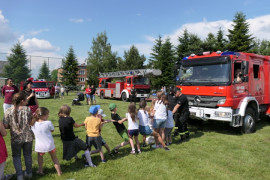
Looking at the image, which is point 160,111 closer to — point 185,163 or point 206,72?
point 185,163

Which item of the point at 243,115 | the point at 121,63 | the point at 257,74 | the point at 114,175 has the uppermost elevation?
the point at 121,63

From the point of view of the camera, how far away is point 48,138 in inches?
147

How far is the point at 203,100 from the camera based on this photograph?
7.13 m

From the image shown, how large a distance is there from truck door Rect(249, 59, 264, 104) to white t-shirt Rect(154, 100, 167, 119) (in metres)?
3.79

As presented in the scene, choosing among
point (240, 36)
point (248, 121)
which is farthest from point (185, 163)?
point (240, 36)

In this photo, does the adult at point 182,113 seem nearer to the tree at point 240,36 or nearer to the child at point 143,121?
the child at point 143,121

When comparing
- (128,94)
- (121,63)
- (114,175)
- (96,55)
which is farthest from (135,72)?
(96,55)

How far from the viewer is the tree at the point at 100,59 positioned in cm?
4516

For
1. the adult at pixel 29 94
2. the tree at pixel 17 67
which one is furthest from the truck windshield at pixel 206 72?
the tree at pixel 17 67

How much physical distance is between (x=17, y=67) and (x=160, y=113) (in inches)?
1448

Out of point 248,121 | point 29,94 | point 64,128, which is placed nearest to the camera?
point 64,128

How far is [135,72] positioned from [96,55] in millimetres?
29134

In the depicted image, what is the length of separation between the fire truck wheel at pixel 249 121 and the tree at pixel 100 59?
38.2 m

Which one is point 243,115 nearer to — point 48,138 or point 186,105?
point 186,105
